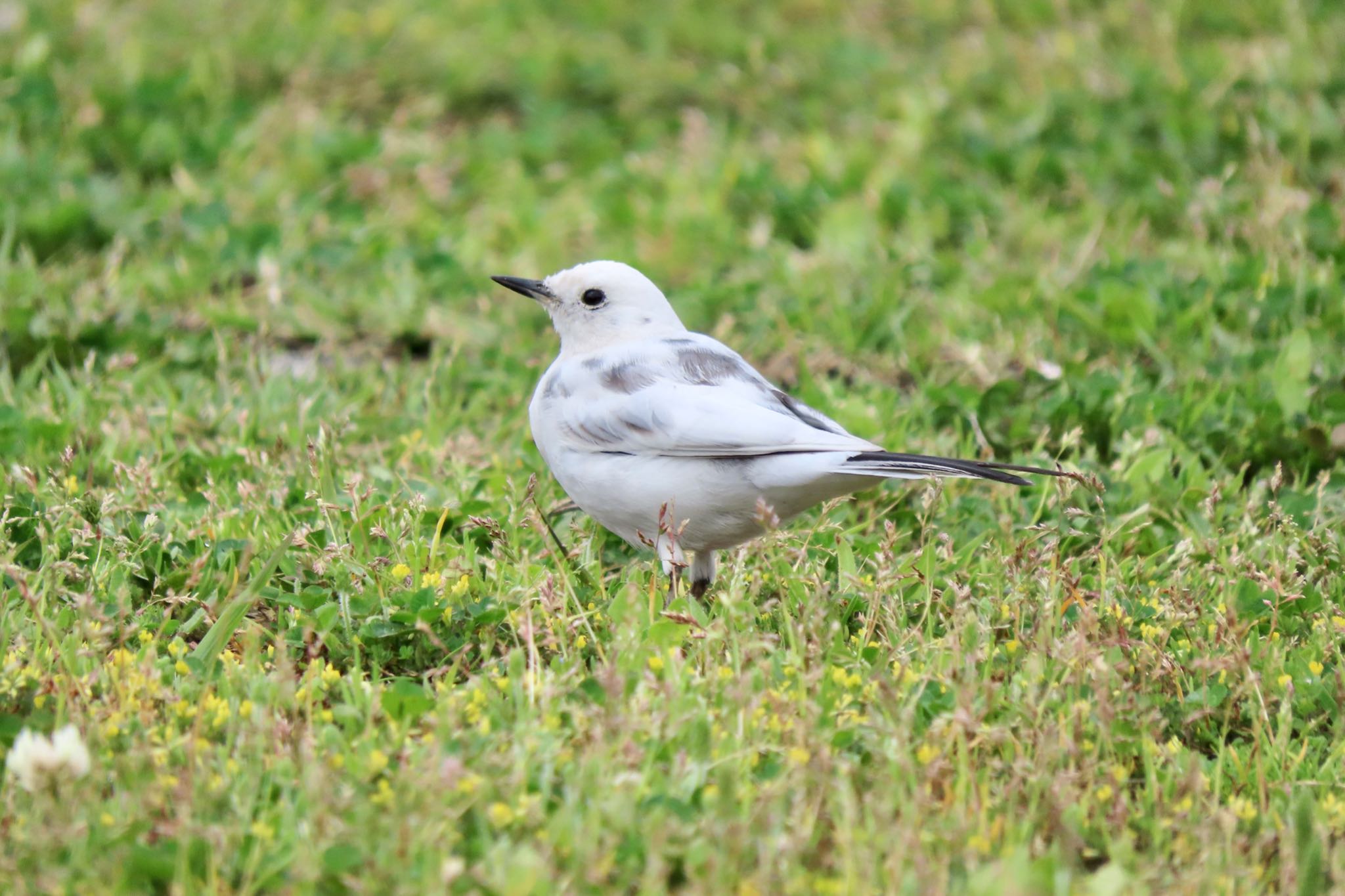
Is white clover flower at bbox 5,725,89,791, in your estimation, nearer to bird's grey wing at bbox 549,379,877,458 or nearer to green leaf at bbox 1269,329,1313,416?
bird's grey wing at bbox 549,379,877,458

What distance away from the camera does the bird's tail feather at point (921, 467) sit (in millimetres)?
3570

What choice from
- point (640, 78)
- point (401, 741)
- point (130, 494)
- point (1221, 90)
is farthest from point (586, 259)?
point (401, 741)

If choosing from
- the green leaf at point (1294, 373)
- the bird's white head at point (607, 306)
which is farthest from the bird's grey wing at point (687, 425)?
the green leaf at point (1294, 373)

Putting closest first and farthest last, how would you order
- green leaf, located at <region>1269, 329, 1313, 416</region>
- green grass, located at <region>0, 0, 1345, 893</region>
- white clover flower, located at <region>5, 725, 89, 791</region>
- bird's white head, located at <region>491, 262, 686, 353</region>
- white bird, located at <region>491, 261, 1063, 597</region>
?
white clover flower, located at <region>5, 725, 89, 791</region>
green grass, located at <region>0, 0, 1345, 893</region>
white bird, located at <region>491, 261, 1063, 597</region>
bird's white head, located at <region>491, 262, 686, 353</region>
green leaf, located at <region>1269, 329, 1313, 416</region>

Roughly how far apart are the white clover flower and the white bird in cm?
150

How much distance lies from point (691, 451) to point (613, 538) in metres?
0.79

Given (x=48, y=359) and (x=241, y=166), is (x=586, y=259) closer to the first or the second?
(x=241, y=166)

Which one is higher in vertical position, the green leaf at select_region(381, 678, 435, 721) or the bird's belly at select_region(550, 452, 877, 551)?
the bird's belly at select_region(550, 452, 877, 551)

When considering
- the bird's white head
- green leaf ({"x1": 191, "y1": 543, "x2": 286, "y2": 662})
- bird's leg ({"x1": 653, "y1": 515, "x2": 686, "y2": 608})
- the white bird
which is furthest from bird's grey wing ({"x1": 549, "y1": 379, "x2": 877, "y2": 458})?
green leaf ({"x1": 191, "y1": 543, "x2": 286, "y2": 662})

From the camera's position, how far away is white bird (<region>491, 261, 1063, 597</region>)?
12.5 feet

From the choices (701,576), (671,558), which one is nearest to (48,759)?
(671,558)

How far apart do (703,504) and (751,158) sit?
14.8 ft

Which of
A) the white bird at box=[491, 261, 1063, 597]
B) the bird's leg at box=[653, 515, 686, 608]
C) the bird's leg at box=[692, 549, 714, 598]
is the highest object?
the white bird at box=[491, 261, 1063, 597]

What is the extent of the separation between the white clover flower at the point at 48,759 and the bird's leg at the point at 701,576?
74.0 inches
